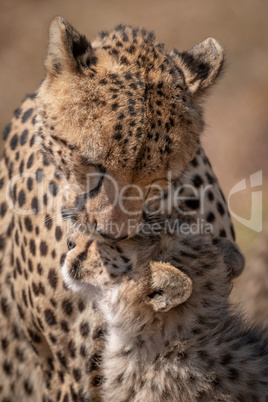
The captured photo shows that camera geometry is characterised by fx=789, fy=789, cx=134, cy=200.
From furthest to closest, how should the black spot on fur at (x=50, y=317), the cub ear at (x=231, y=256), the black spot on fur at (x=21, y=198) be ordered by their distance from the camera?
1. the black spot on fur at (x=21, y=198)
2. the black spot on fur at (x=50, y=317)
3. the cub ear at (x=231, y=256)

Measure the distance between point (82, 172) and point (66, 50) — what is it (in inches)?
15.5

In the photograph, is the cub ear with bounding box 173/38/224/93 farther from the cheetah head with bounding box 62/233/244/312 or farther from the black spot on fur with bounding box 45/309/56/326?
the black spot on fur with bounding box 45/309/56/326

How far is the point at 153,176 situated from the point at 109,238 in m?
0.23

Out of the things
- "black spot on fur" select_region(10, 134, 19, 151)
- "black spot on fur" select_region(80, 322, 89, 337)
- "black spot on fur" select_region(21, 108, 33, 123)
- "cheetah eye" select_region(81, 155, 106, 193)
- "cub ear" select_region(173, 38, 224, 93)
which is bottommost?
"black spot on fur" select_region(80, 322, 89, 337)

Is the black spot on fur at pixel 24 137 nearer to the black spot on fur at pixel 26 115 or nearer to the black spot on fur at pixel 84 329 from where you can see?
the black spot on fur at pixel 26 115

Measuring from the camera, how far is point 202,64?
2727mm

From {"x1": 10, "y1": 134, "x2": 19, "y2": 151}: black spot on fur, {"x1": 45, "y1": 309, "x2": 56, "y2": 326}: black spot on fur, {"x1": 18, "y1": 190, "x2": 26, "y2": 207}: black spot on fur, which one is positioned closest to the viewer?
{"x1": 45, "y1": 309, "x2": 56, "y2": 326}: black spot on fur

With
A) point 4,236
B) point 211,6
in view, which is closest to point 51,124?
point 4,236

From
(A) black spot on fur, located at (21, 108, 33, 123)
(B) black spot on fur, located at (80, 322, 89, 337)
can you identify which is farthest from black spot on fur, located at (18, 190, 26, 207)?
(B) black spot on fur, located at (80, 322, 89, 337)

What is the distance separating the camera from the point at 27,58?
8.48m

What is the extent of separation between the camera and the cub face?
2361 mm

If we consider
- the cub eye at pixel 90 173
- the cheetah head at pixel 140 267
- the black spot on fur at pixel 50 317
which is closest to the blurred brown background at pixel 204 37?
the black spot on fur at pixel 50 317

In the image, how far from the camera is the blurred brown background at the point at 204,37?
289 inches

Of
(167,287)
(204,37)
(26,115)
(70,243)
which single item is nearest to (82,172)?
(70,243)
